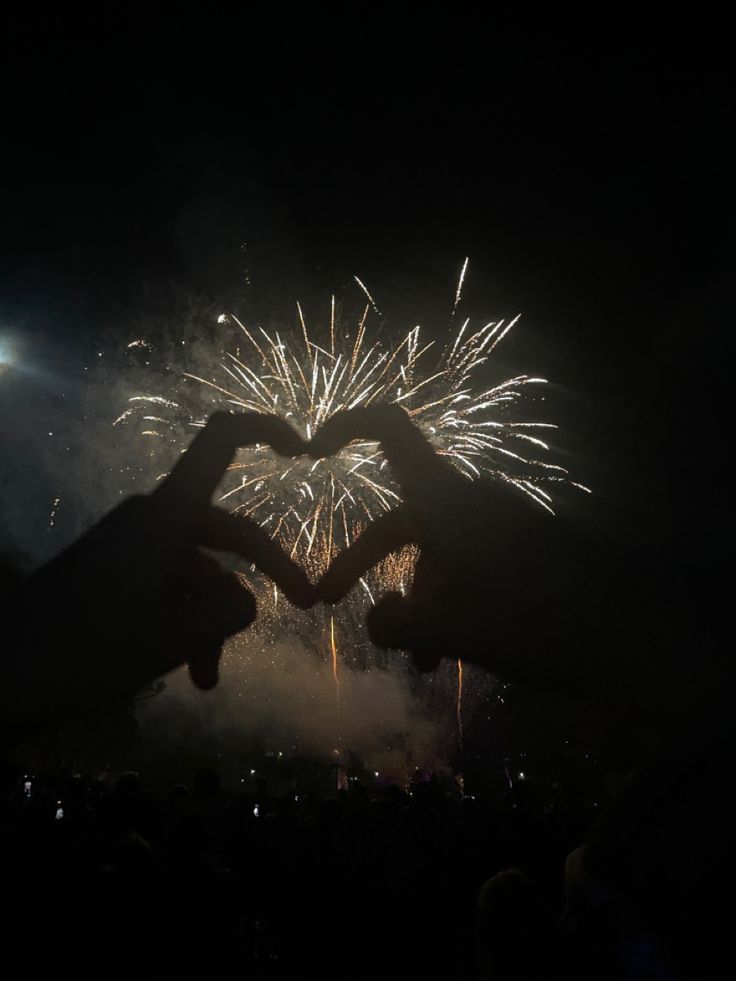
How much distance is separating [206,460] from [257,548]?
0.66 m

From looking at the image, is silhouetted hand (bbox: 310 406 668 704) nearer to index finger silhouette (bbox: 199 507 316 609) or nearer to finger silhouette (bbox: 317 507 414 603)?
finger silhouette (bbox: 317 507 414 603)

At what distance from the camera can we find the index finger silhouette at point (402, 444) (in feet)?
9.71

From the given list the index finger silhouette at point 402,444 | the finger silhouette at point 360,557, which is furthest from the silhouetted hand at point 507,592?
the finger silhouette at point 360,557

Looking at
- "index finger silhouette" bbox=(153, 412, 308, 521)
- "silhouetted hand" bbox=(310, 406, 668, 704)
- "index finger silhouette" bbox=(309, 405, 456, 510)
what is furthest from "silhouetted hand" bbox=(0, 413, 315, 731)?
"silhouetted hand" bbox=(310, 406, 668, 704)

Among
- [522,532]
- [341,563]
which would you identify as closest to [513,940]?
[522,532]

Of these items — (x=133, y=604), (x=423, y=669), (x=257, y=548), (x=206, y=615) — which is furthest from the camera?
(x=257, y=548)

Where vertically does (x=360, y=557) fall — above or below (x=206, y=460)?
below

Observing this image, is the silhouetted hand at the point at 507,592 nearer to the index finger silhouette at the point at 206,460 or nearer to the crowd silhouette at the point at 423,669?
the crowd silhouette at the point at 423,669

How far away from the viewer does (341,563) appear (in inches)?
141

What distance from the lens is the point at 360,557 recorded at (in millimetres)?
3617

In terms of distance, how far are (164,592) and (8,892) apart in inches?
107

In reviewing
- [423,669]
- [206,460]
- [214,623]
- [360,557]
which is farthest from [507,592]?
[206,460]

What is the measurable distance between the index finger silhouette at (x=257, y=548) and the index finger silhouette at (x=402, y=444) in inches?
24.5

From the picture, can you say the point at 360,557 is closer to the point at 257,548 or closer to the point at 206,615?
the point at 257,548
